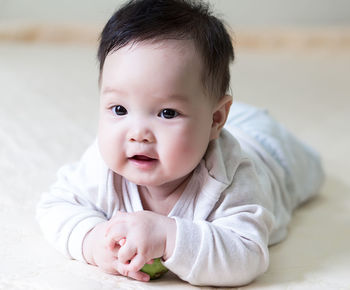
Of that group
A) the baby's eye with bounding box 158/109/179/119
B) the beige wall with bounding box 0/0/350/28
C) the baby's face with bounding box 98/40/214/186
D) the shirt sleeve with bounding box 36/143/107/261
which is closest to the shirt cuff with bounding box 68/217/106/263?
the shirt sleeve with bounding box 36/143/107/261

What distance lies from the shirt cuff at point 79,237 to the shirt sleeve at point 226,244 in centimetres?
15

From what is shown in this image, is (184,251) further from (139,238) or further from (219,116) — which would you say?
(219,116)

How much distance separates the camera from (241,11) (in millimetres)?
3225

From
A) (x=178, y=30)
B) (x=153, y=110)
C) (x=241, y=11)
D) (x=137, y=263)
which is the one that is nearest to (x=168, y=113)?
(x=153, y=110)

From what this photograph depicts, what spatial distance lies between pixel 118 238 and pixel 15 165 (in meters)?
0.57

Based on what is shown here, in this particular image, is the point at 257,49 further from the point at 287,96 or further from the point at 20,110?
the point at 20,110

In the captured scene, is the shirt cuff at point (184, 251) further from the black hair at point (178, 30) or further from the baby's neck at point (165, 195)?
the black hair at point (178, 30)

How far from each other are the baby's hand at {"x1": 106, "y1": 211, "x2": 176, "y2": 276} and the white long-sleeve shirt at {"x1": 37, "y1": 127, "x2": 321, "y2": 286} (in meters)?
0.02

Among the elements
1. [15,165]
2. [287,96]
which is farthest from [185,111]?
[287,96]

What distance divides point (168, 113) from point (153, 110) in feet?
0.08

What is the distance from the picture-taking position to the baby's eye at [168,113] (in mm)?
956

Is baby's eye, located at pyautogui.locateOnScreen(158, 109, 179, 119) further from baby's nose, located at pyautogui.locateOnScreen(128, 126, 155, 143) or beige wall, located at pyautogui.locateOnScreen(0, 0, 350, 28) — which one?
beige wall, located at pyautogui.locateOnScreen(0, 0, 350, 28)

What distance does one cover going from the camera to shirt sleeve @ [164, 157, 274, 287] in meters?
0.93

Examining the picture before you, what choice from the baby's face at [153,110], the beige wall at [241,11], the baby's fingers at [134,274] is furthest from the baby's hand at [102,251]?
the beige wall at [241,11]
